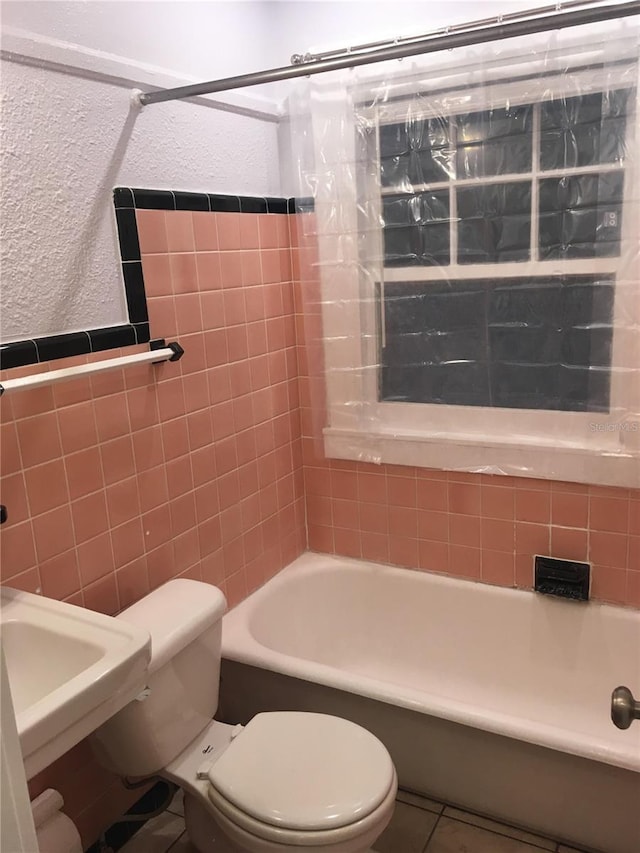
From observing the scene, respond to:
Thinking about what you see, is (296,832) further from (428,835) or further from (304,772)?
(428,835)

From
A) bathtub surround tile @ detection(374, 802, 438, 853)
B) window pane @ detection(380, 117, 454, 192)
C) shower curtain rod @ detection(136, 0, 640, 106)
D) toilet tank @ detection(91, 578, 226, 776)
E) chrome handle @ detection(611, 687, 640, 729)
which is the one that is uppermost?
shower curtain rod @ detection(136, 0, 640, 106)

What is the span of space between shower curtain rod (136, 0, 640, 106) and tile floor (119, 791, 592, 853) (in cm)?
192

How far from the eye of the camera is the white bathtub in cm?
169

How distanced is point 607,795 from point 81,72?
6.87 ft

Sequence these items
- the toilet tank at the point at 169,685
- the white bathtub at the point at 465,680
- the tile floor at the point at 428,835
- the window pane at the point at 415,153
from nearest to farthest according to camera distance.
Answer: the toilet tank at the point at 169,685
the white bathtub at the point at 465,680
the tile floor at the point at 428,835
the window pane at the point at 415,153

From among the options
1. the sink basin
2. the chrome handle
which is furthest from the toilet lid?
the chrome handle

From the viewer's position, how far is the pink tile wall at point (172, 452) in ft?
5.13

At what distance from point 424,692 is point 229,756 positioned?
53 centimetres

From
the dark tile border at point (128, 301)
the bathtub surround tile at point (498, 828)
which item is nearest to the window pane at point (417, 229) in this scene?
the dark tile border at point (128, 301)

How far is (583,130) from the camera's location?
186cm

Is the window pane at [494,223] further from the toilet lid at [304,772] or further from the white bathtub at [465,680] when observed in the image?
the toilet lid at [304,772]

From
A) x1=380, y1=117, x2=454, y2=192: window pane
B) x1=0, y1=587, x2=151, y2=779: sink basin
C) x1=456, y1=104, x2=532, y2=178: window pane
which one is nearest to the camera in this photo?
x1=0, y1=587, x2=151, y2=779: sink basin

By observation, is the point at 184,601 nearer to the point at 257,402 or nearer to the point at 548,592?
the point at 257,402

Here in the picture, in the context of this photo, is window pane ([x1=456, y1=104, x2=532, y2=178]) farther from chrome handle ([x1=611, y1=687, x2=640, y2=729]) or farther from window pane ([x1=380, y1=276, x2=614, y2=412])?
chrome handle ([x1=611, y1=687, x2=640, y2=729])
